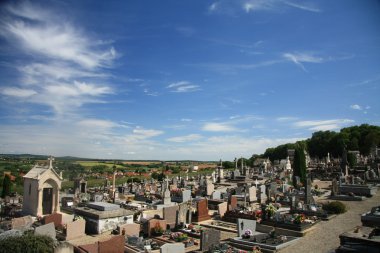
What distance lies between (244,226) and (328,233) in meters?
3.97

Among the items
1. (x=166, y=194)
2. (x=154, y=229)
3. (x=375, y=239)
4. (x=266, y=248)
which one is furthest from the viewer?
(x=166, y=194)

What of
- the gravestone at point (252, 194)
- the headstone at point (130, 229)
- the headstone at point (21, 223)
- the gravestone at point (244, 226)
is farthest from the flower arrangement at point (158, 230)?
the gravestone at point (252, 194)

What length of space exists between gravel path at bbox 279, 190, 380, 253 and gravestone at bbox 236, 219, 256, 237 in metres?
2.15

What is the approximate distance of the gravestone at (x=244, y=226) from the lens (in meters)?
13.6

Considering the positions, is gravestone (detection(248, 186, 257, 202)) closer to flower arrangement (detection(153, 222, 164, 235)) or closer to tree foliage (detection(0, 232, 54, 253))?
flower arrangement (detection(153, 222, 164, 235))

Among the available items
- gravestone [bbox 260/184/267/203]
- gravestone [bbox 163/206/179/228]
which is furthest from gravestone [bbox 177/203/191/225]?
gravestone [bbox 260/184/267/203]

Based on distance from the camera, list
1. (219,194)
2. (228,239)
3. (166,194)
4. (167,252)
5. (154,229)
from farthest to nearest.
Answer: (219,194)
(166,194)
(154,229)
(228,239)
(167,252)

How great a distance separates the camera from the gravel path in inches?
465

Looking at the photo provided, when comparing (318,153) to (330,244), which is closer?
(330,244)

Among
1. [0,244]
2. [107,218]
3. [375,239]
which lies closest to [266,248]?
[375,239]

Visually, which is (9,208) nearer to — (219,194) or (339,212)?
(219,194)

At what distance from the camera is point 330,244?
12.1m

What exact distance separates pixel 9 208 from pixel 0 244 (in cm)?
1127

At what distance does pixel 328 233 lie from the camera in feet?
45.3
